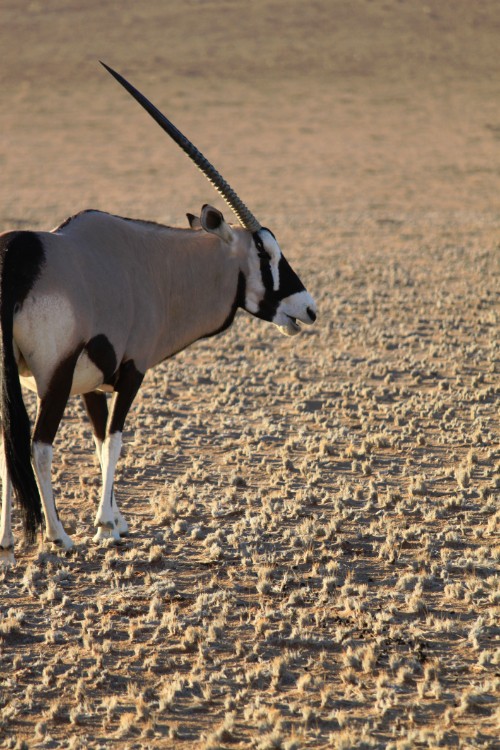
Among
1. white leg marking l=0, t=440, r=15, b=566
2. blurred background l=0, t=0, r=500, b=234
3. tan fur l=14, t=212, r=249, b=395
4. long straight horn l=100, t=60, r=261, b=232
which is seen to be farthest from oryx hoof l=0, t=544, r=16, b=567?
blurred background l=0, t=0, r=500, b=234

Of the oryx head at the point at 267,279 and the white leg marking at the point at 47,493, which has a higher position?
the oryx head at the point at 267,279

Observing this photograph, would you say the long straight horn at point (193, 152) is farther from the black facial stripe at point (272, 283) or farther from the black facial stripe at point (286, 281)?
the black facial stripe at point (286, 281)

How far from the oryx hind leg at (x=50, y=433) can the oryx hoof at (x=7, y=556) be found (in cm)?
27

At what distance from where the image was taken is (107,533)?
24.2 feet

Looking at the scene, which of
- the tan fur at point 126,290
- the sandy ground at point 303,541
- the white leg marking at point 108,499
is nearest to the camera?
the sandy ground at point 303,541

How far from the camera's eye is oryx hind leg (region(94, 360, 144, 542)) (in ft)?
23.6

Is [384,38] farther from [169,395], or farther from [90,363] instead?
[90,363]

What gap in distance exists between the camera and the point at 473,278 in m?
19.3

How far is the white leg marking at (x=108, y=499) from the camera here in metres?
7.32

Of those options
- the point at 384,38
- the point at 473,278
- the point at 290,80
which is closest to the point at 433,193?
the point at 473,278

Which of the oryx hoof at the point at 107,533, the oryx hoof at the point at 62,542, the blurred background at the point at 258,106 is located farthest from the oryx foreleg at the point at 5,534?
the blurred background at the point at 258,106

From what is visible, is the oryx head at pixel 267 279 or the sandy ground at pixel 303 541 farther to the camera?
the oryx head at pixel 267 279

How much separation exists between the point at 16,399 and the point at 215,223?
6.66 feet

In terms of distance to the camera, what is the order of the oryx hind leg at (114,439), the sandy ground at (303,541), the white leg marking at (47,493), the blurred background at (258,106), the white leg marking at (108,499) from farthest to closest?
the blurred background at (258,106)
the white leg marking at (108,499)
the oryx hind leg at (114,439)
the white leg marking at (47,493)
the sandy ground at (303,541)
